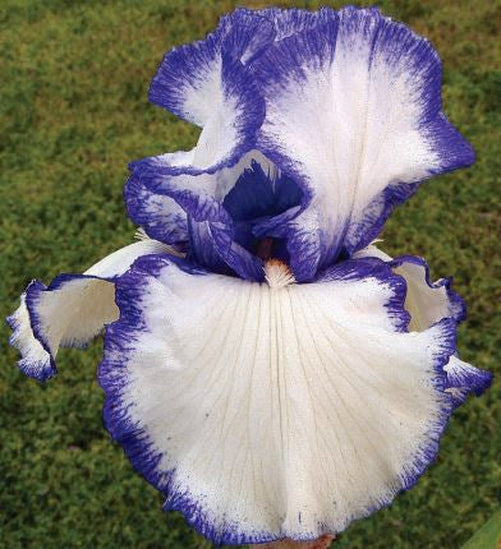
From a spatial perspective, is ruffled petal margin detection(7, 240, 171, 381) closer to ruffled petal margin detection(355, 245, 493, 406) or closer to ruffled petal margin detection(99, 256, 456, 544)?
ruffled petal margin detection(99, 256, 456, 544)

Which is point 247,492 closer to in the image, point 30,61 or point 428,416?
point 428,416

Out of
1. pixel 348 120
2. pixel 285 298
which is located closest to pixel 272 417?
pixel 285 298

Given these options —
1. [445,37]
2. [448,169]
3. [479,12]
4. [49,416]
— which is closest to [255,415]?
[448,169]

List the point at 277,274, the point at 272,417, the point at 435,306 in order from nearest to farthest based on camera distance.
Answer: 1. the point at 272,417
2. the point at 277,274
3. the point at 435,306

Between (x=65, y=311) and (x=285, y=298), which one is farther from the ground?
(x=285, y=298)

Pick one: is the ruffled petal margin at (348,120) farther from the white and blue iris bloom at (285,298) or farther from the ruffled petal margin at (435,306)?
the ruffled petal margin at (435,306)

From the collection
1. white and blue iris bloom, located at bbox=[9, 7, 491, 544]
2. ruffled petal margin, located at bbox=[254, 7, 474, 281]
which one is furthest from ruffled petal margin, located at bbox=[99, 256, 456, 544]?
ruffled petal margin, located at bbox=[254, 7, 474, 281]

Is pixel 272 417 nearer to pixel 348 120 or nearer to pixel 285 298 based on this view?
pixel 285 298
